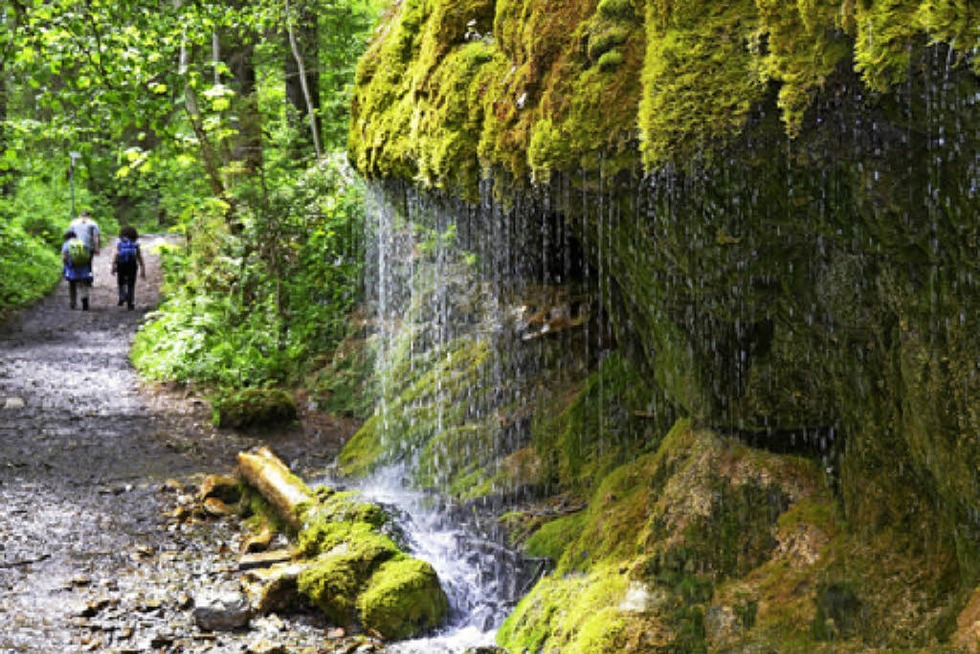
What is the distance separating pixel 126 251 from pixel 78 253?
3.03 ft

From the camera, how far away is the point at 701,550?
16.6ft

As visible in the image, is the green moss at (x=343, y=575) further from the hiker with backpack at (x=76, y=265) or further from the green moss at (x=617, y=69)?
the hiker with backpack at (x=76, y=265)

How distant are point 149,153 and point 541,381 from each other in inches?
238

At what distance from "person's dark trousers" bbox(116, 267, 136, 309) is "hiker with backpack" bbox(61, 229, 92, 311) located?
638mm

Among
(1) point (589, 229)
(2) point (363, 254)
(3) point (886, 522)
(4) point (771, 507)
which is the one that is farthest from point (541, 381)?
(2) point (363, 254)

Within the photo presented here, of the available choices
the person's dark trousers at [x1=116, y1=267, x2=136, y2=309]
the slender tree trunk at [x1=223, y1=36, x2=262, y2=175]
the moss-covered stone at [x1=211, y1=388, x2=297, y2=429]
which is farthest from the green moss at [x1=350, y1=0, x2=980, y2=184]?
the person's dark trousers at [x1=116, y1=267, x2=136, y2=309]

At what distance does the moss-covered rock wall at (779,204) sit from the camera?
10.5ft

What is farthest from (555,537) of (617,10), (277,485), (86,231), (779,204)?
(86,231)

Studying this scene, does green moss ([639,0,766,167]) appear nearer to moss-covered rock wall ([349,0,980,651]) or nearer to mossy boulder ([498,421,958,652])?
moss-covered rock wall ([349,0,980,651])

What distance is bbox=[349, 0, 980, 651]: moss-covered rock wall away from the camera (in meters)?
3.19

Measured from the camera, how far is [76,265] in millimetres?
18375

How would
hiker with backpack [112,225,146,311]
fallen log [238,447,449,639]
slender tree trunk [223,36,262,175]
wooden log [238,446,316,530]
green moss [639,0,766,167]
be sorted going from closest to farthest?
green moss [639,0,766,167], fallen log [238,447,449,639], wooden log [238,446,316,530], slender tree trunk [223,36,262,175], hiker with backpack [112,225,146,311]

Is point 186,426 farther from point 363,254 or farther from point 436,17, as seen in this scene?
point 436,17

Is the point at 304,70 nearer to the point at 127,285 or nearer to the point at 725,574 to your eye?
the point at 127,285
